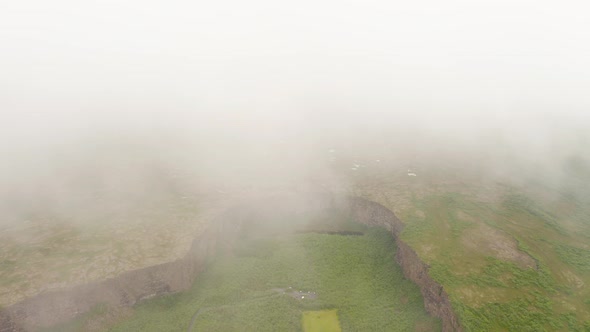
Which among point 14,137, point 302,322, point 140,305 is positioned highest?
point 14,137

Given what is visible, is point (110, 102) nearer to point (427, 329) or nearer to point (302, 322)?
point (302, 322)

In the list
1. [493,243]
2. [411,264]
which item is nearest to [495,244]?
[493,243]

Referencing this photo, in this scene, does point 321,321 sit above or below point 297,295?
below

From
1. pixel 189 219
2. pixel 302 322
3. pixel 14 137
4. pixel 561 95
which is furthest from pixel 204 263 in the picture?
pixel 561 95

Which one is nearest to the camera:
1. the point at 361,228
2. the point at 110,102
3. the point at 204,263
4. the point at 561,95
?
the point at 204,263

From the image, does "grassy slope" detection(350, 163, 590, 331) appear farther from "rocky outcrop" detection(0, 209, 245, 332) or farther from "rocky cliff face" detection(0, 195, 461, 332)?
"rocky outcrop" detection(0, 209, 245, 332)

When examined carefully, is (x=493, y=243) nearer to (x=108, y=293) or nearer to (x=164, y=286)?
(x=164, y=286)
